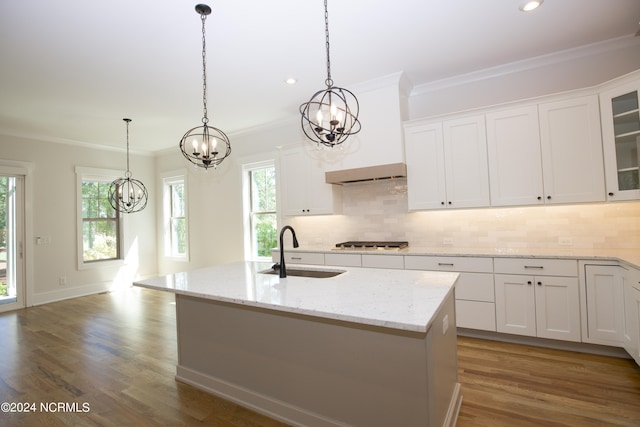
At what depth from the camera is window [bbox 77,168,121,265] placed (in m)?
5.88

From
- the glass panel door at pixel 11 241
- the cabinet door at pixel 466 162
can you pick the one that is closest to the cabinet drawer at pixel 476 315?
the cabinet door at pixel 466 162

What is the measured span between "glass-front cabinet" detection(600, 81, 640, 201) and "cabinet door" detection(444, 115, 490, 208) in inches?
37.3

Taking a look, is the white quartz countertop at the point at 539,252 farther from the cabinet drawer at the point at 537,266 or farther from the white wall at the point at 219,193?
the white wall at the point at 219,193

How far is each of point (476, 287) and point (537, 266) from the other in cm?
56

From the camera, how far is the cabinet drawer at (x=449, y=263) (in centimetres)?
313

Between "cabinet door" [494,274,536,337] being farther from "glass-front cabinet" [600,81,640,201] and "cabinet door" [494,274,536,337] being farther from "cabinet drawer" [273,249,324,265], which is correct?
"cabinet drawer" [273,249,324,265]

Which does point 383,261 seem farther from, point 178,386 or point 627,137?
point 627,137

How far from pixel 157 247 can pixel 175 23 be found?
5496 millimetres

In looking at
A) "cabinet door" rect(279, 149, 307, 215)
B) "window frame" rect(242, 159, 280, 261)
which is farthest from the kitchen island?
"window frame" rect(242, 159, 280, 261)

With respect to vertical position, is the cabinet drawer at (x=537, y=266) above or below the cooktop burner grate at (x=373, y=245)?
below

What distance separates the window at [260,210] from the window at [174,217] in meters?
1.79

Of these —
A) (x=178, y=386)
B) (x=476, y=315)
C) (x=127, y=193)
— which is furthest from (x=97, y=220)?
(x=476, y=315)

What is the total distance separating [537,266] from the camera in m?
2.91

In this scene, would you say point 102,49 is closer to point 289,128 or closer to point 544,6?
point 289,128
